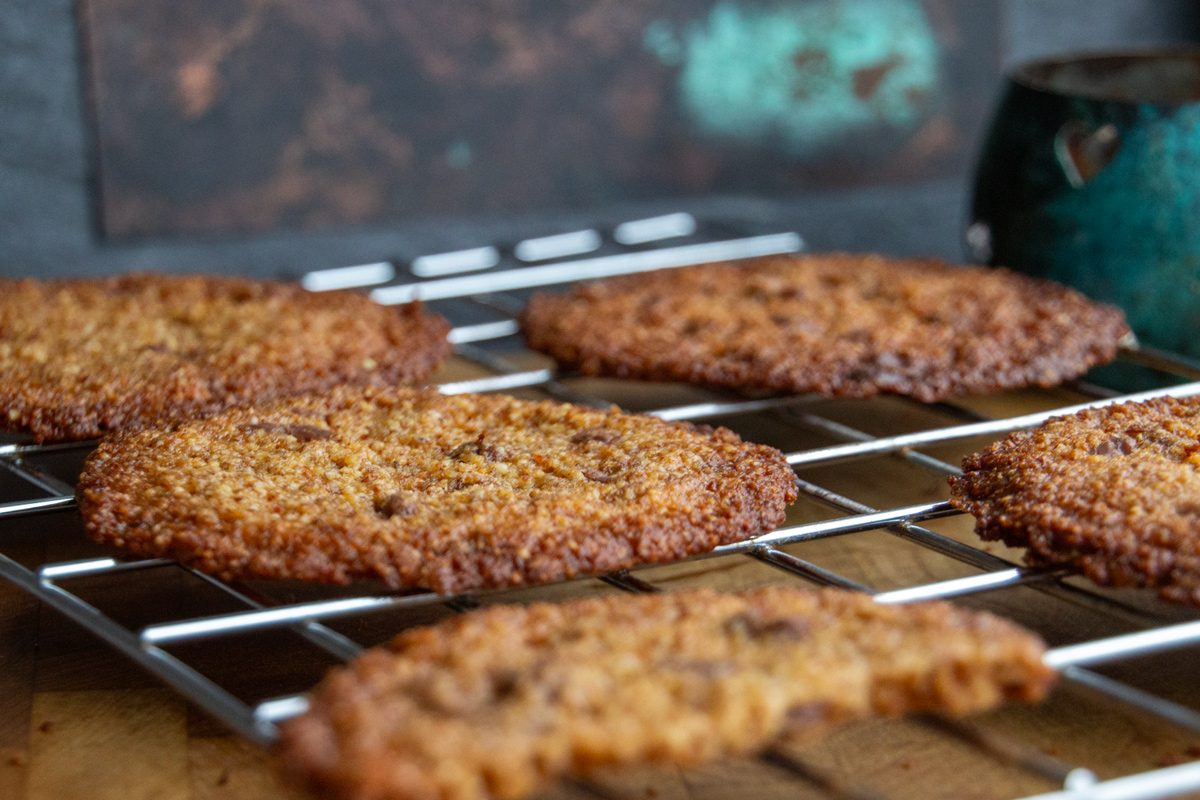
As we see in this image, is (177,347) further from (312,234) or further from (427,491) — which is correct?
(312,234)

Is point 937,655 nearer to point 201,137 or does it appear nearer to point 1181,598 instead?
point 1181,598

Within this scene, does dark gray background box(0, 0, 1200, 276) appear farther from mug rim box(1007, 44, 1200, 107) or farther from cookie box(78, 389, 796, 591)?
cookie box(78, 389, 796, 591)

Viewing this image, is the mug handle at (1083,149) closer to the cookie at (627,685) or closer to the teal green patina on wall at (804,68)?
the teal green patina on wall at (804,68)

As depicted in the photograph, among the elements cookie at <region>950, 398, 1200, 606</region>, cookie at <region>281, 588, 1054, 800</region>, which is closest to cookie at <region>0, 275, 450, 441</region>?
cookie at <region>281, 588, 1054, 800</region>

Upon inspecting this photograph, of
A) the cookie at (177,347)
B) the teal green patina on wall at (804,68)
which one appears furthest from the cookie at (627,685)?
the teal green patina on wall at (804,68)

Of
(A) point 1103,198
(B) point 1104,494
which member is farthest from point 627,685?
(A) point 1103,198
